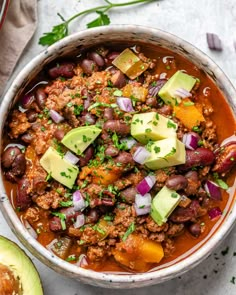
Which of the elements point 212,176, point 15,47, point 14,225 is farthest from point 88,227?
point 15,47

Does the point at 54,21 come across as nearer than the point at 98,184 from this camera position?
No

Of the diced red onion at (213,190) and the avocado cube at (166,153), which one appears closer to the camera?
the avocado cube at (166,153)

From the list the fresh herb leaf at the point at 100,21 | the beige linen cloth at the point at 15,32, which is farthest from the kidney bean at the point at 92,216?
the fresh herb leaf at the point at 100,21

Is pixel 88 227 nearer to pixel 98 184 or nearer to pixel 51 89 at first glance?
pixel 98 184

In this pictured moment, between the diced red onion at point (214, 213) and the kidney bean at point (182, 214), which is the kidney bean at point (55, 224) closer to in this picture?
the kidney bean at point (182, 214)

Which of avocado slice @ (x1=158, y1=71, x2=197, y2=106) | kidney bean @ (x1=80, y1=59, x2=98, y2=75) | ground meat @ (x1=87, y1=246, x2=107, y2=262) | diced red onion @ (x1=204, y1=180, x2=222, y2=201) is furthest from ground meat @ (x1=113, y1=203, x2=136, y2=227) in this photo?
kidney bean @ (x1=80, y1=59, x2=98, y2=75)

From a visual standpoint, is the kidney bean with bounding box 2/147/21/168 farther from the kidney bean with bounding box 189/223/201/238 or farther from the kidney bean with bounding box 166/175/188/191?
the kidney bean with bounding box 189/223/201/238

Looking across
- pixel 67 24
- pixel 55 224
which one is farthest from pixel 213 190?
pixel 67 24

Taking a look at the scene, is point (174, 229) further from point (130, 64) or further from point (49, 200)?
point (130, 64)
